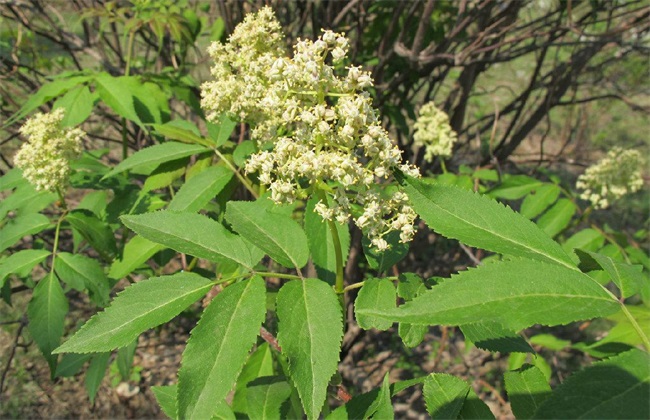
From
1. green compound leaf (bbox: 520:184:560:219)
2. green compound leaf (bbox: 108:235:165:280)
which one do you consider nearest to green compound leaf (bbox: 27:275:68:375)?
green compound leaf (bbox: 108:235:165:280)

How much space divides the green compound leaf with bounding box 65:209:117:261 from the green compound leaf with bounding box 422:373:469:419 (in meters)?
1.58

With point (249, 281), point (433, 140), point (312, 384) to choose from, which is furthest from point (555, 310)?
point (433, 140)

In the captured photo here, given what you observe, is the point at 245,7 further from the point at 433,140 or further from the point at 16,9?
the point at 16,9

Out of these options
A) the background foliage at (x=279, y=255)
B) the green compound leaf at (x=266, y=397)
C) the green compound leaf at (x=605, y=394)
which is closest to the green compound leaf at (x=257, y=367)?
the background foliage at (x=279, y=255)

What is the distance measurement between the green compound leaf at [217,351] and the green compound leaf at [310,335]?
72 millimetres

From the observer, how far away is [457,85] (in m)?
3.84

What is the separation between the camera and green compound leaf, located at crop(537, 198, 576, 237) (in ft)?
9.25

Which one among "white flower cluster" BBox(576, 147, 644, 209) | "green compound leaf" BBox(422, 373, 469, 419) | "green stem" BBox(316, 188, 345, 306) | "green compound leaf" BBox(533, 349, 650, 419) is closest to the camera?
"green compound leaf" BBox(533, 349, 650, 419)

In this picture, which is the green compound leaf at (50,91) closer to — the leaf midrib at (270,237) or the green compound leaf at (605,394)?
the leaf midrib at (270,237)

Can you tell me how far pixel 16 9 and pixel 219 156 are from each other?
2.89 metres

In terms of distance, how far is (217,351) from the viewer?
1100mm

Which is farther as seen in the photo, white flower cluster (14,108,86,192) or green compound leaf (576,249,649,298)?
white flower cluster (14,108,86,192)

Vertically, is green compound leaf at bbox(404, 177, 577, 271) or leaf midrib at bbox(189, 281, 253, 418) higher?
green compound leaf at bbox(404, 177, 577, 271)

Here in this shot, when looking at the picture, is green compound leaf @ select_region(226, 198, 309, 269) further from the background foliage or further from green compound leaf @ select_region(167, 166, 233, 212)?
green compound leaf @ select_region(167, 166, 233, 212)
